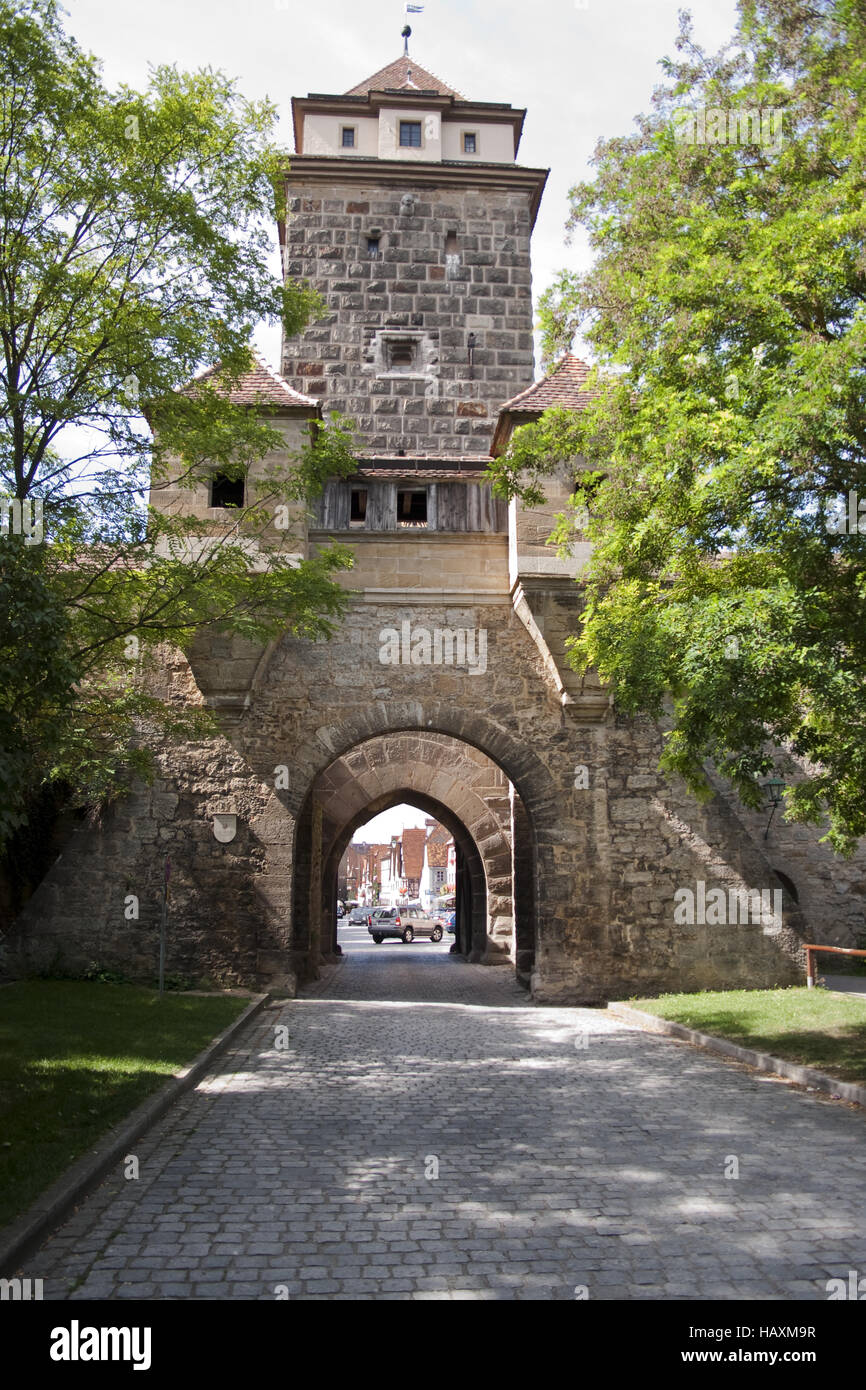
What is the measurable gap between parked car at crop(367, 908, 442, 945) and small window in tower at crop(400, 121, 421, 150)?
2898 cm

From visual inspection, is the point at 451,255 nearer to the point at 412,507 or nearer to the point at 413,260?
the point at 413,260

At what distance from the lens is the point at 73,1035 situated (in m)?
9.03

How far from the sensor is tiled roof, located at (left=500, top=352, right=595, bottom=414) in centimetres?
→ 1488

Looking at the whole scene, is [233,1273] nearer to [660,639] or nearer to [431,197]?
[660,639]

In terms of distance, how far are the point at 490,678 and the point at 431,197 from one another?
1285cm

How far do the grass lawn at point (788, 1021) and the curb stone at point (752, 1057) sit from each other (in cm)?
10

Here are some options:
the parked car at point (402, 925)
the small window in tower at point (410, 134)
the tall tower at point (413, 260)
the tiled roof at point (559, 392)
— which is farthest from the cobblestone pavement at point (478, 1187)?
the parked car at point (402, 925)

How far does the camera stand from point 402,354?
21.1m

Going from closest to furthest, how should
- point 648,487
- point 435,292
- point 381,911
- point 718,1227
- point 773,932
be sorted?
point 718,1227 < point 648,487 < point 773,932 < point 435,292 < point 381,911

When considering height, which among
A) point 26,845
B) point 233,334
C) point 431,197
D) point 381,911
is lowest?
point 381,911

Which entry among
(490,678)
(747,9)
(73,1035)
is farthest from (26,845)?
(747,9)

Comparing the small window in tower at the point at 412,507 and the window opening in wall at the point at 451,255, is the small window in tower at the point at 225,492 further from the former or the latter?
the window opening in wall at the point at 451,255

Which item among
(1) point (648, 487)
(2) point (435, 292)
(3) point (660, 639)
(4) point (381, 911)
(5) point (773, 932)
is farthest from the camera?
(4) point (381, 911)

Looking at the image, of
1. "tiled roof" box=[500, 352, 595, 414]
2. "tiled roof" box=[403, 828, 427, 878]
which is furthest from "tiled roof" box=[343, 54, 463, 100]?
"tiled roof" box=[403, 828, 427, 878]
